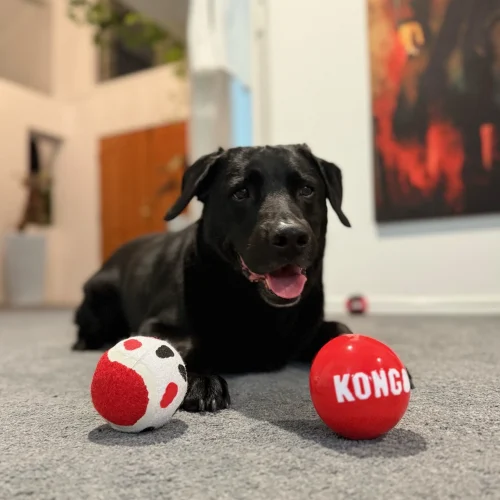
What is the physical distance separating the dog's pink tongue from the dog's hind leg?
82 centimetres

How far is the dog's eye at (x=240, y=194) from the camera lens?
121cm

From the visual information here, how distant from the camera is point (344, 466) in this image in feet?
2.20

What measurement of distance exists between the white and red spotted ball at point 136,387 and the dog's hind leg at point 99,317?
3.09 ft

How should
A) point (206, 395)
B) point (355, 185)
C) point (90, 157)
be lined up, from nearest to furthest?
point (206, 395) < point (355, 185) < point (90, 157)

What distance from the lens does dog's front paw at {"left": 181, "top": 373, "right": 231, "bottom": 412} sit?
964 millimetres

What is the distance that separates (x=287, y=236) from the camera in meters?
1.04

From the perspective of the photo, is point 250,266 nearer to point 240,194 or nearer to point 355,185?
point 240,194

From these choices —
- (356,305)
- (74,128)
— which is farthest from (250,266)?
(74,128)

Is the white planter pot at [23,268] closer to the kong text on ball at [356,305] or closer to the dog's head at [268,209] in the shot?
the kong text on ball at [356,305]

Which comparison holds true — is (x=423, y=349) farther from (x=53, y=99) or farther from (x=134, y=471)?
(x=53, y=99)

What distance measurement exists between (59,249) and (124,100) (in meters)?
1.77

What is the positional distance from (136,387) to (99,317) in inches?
40.5

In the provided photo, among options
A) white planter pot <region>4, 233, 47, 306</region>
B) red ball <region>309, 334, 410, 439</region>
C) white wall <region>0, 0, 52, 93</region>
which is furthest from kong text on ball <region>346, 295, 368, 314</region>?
white wall <region>0, 0, 52, 93</region>

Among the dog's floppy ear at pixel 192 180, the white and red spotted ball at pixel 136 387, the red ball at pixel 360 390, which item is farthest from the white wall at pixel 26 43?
the red ball at pixel 360 390
